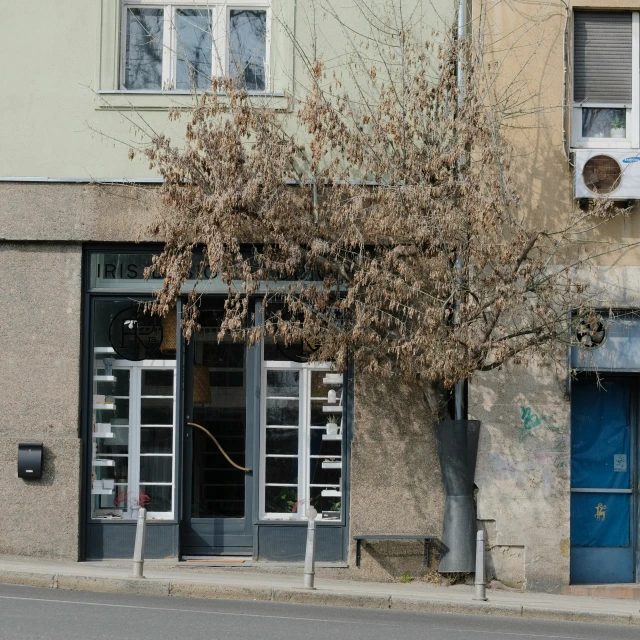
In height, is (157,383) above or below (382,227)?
below

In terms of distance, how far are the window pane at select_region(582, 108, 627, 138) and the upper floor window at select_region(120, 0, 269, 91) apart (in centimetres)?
388

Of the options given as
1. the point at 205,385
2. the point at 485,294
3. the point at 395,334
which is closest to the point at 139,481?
the point at 205,385

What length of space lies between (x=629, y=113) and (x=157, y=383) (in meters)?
6.52

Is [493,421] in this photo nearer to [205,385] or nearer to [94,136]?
[205,385]

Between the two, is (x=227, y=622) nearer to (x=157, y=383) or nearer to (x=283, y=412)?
(x=283, y=412)

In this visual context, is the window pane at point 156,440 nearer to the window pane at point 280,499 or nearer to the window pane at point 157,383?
the window pane at point 157,383

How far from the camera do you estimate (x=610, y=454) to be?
47.9 ft

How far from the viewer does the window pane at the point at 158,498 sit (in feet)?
47.1

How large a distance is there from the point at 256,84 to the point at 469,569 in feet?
20.4

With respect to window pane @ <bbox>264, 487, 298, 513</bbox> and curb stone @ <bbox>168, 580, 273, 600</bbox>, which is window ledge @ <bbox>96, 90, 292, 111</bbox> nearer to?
window pane @ <bbox>264, 487, 298, 513</bbox>

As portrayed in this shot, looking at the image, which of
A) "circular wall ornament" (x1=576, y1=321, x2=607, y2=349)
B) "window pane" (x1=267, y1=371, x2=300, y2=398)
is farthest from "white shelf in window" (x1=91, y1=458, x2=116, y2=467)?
"circular wall ornament" (x1=576, y1=321, x2=607, y2=349)


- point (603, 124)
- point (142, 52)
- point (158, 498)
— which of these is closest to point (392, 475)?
point (158, 498)

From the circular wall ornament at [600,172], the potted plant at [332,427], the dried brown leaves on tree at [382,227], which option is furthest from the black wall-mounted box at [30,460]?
the circular wall ornament at [600,172]

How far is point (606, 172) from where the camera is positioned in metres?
14.1
